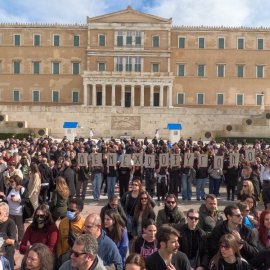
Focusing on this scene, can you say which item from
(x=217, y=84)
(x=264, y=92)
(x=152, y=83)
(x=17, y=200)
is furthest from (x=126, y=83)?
(x=17, y=200)

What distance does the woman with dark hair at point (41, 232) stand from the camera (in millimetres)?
5969

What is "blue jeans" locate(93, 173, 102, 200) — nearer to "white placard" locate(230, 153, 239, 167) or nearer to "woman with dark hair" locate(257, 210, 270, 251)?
"white placard" locate(230, 153, 239, 167)

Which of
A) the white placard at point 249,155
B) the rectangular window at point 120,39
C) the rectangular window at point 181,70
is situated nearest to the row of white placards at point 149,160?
the white placard at point 249,155

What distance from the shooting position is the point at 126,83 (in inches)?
2056

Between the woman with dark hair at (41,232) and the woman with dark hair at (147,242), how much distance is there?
103 cm

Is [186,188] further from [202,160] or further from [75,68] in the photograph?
[75,68]

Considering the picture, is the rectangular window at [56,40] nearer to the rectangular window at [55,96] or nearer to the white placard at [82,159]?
the rectangular window at [55,96]

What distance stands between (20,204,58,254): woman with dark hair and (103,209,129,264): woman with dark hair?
2.17 feet

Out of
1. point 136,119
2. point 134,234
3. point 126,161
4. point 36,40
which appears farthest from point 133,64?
point 134,234

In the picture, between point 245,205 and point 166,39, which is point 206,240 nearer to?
point 245,205

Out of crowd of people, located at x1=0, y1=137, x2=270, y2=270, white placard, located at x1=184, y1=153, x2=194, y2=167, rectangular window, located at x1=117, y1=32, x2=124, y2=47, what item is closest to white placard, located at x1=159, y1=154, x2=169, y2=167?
white placard, located at x1=184, y1=153, x2=194, y2=167

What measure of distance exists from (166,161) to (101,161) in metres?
1.84

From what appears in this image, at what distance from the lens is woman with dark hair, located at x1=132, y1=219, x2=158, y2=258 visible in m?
5.79

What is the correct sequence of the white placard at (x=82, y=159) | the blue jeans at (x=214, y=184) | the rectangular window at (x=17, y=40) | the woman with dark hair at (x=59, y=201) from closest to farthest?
1. the woman with dark hair at (x=59, y=201)
2. the white placard at (x=82, y=159)
3. the blue jeans at (x=214, y=184)
4. the rectangular window at (x=17, y=40)
